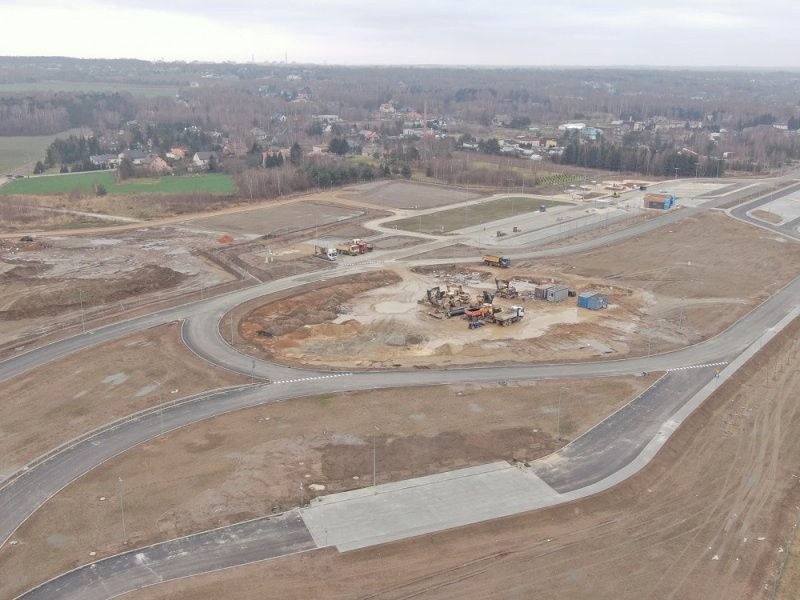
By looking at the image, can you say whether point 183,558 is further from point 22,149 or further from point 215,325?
point 22,149

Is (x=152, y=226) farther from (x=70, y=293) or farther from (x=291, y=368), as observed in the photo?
(x=291, y=368)

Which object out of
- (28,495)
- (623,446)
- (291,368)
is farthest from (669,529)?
(28,495)

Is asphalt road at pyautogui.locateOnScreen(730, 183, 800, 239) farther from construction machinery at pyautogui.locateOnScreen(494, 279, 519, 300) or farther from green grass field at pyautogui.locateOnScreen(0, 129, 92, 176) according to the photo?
green grass field at pyautogui.locateOnScreen(0, 129, 92, 176)

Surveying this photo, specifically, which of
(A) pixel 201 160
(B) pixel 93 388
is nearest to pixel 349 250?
(B) pixel 93 388

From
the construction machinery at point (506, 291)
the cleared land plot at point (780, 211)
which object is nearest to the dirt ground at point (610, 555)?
the construction machinery at point (506, 291)

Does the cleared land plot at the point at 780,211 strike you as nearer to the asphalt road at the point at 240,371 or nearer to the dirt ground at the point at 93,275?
the asphalt road at the point at 240,371
